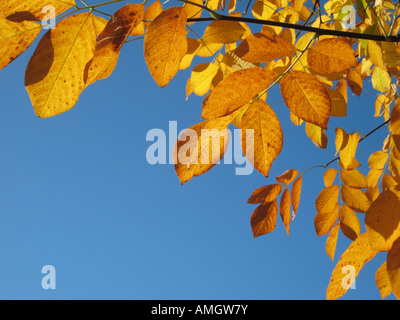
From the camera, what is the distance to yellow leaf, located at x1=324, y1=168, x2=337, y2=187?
3.13ft

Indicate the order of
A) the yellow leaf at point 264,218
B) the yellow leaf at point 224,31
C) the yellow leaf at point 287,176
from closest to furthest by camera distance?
the yellow leaf at point 224,31 → the yellow leaf at point 264,218 → the yellow leaf at point 287,176

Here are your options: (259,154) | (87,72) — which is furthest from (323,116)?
(87,72)

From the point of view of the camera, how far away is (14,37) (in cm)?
43

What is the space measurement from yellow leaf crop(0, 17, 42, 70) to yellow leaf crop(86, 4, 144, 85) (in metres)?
0.08

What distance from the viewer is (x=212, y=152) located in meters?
0.56

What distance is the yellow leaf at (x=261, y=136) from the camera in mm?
560

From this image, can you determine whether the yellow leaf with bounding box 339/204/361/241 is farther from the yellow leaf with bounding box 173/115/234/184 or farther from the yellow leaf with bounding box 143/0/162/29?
the yellow leaf with bounding box 143/0/162/29

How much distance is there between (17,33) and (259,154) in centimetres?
39

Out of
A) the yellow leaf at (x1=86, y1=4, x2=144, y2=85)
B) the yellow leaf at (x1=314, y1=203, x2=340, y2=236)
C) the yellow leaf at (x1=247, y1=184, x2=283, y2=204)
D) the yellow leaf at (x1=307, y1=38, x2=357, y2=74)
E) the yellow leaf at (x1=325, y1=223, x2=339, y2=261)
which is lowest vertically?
the yellow leaf at (x1=325, y1=223, x2=339, y2=261)

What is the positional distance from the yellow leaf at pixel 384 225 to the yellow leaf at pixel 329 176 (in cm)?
34

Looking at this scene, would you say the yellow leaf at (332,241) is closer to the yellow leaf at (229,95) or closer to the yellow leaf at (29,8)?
the yellow leaf at (229,95)

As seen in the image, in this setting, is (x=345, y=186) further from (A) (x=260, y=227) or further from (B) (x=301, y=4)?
(B) (x=301, y=4)

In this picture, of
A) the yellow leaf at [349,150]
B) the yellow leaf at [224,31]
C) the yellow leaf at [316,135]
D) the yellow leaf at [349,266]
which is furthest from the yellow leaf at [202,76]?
the yellow leaf at [349,266]

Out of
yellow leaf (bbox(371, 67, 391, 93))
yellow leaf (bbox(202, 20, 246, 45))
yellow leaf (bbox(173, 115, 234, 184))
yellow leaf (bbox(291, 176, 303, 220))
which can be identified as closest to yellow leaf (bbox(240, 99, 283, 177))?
yellow leaf (bbox(173, 115, 234, 184))
